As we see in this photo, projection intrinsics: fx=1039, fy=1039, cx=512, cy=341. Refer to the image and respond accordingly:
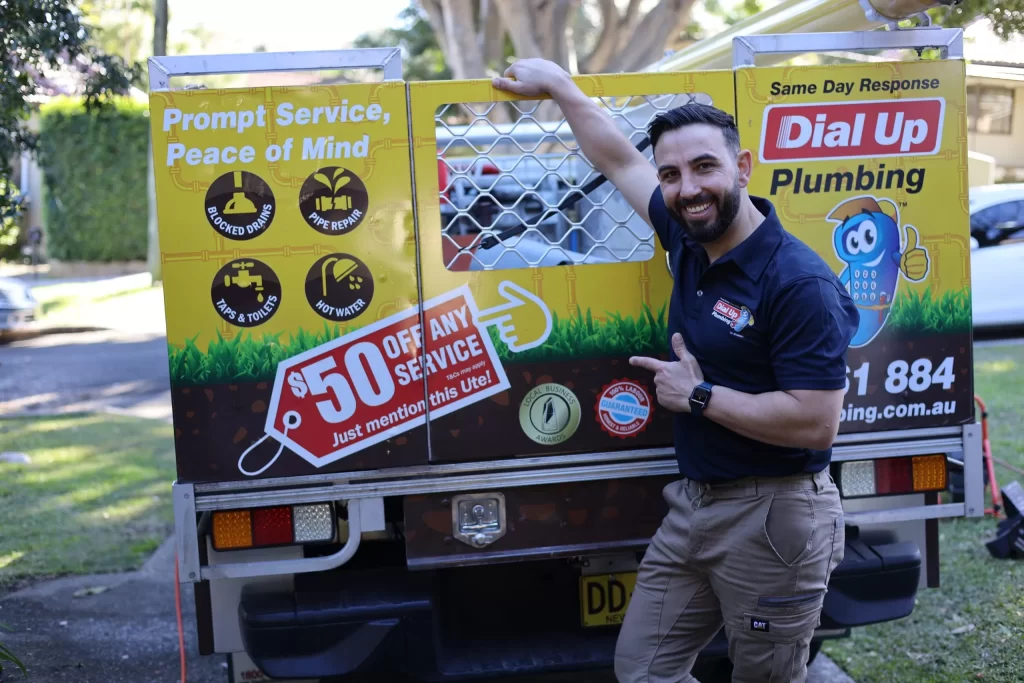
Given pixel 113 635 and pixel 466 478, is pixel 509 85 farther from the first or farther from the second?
pixel 113 635

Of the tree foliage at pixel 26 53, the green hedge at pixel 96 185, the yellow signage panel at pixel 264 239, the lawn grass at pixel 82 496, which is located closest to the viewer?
the yellow signage panel at pixel 264 239

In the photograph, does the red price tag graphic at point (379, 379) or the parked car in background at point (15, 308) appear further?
the parked car in background at point (15, 308)

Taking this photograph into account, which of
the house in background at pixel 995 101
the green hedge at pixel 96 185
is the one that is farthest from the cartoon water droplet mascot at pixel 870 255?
the green hedge at pixel 96 185

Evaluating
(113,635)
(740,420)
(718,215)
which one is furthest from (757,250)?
(113,635)

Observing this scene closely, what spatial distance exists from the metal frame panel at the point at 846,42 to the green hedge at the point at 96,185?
1982cm

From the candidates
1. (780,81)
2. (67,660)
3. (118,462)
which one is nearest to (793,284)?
(780,81)

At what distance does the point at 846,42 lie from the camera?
3.47 metres

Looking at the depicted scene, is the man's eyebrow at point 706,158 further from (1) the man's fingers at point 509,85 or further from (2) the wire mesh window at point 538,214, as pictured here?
(1) the man's fingers at point 509,85

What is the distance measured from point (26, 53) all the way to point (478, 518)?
3379mm

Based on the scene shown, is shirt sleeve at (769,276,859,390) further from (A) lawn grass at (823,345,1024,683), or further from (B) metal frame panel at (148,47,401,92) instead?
(A) lawn grass at (823,345,1024,683)

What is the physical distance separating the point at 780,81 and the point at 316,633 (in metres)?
2.33

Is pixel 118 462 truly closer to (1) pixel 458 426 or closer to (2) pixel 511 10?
(1) pixel 458 426

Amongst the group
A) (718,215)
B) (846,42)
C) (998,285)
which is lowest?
(998,285)

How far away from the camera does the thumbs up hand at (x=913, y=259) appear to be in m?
3.46
